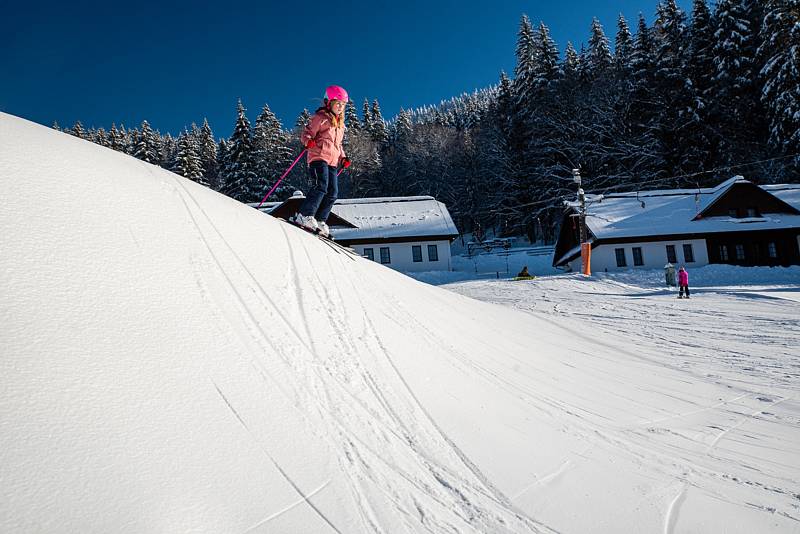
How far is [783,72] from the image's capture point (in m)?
34.2

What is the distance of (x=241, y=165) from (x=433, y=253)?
1034 inches

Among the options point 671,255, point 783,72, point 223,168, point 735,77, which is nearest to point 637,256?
point 671,255

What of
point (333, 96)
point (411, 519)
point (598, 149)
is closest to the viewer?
point (411, 519)

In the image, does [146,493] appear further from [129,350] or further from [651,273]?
[651,273]

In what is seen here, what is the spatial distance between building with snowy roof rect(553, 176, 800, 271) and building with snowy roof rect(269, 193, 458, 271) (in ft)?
31.0

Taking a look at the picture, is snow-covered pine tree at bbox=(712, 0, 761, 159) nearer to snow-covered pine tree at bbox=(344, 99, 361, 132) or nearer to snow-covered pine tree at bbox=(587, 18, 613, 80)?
snow-covered pine tree at bbox=(587, 18, 613, 80)

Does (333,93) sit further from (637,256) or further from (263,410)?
(637,256)

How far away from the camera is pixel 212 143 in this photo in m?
63.4

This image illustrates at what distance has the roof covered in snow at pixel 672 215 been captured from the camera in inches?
1185

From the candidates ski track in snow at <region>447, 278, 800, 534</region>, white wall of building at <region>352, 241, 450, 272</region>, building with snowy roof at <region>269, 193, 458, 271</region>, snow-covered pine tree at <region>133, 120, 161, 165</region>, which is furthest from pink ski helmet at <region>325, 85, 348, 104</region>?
snow-covered pine tree at <region>133, 120, 161, 165</region>

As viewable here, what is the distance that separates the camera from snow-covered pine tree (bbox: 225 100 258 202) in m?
48.4

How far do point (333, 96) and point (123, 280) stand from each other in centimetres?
430

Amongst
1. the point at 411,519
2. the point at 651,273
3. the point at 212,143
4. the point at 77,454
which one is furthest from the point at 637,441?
the point at 212,143

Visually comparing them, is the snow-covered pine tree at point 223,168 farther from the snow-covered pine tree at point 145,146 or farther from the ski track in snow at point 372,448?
the ski track in snow at point 372,448
